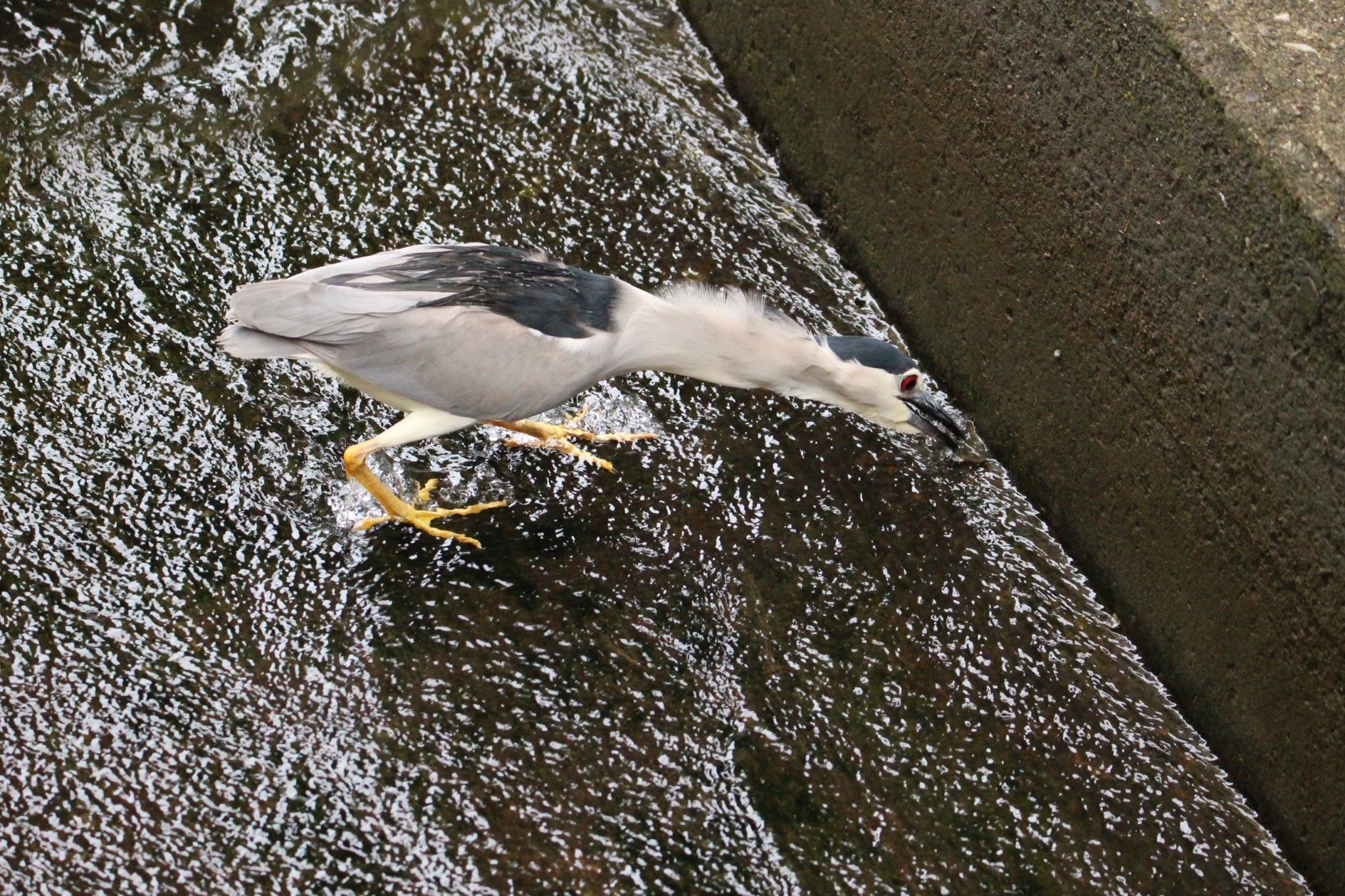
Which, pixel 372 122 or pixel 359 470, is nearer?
pixel 359 470

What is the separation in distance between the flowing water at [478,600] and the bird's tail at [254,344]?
1.04 ft

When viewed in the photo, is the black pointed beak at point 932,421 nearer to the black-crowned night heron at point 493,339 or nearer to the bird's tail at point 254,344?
the black-crowned night heron at point 493,339

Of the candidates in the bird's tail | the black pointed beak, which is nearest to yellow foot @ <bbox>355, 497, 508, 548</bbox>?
the bird's tail

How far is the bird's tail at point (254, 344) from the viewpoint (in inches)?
124

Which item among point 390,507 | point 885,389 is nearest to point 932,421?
point 885,389

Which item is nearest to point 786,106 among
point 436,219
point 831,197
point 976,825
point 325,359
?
point 831,197

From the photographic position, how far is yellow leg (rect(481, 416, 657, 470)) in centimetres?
354

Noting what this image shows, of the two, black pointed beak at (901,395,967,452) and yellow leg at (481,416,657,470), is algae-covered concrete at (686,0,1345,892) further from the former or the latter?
yellow leg at (481,416,657,470)

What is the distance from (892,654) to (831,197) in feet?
6.01

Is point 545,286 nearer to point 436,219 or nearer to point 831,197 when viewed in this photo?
point 436,219

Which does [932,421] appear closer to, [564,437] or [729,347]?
[729,347]

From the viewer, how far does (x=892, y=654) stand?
318 centimetres

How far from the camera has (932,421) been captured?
11.6 ft

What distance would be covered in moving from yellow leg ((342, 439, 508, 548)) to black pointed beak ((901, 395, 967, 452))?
114 cm
